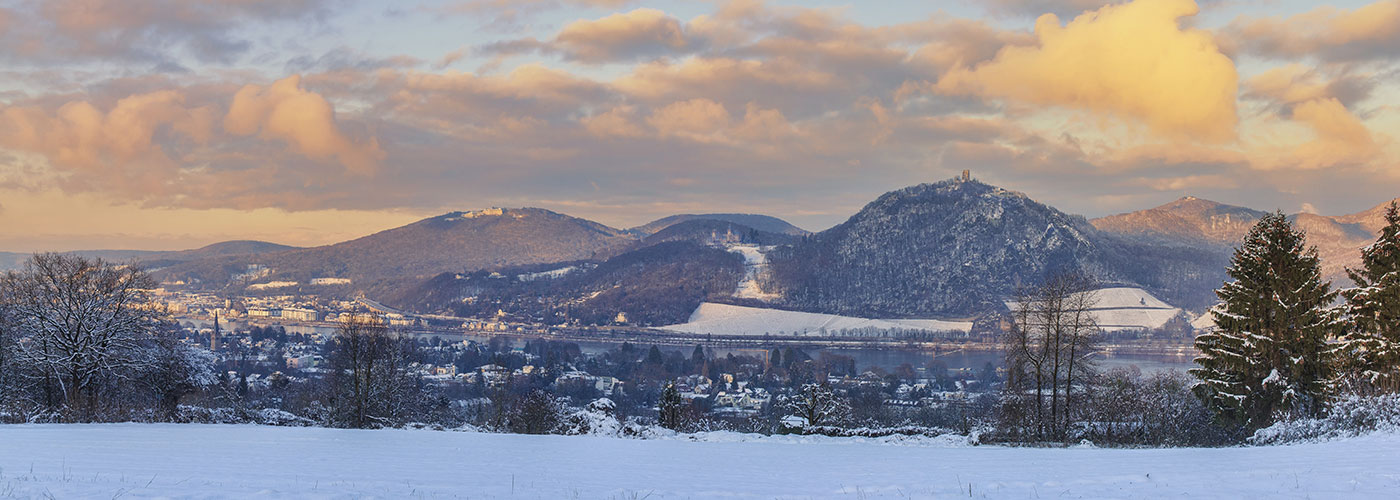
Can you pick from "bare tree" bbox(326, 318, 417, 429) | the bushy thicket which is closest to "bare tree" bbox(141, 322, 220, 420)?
"bare tree" bbox(326, 318, 417, 429)

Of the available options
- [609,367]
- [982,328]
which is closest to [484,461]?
[609,367]

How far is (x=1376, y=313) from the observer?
26.0m

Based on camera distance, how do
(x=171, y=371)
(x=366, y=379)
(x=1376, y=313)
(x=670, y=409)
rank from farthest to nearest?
(x=670, y=409) < (x=171, y=371) < (x=366, y=379) < (x=1376, y=313)

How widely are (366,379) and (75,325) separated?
945cm

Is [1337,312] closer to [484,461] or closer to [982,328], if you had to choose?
[484,461]

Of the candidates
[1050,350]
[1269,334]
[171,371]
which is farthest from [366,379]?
[1269,334]

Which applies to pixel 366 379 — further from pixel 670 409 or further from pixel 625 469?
pixel 625 469

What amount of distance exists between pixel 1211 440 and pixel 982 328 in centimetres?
17296

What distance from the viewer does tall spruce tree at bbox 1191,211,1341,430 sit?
26609 millimetres

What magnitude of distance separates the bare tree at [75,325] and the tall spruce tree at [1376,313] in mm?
37559

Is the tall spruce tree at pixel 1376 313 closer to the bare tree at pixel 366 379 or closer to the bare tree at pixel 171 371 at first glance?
the bare tree at pixel 366 379

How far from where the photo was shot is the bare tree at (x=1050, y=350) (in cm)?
2944

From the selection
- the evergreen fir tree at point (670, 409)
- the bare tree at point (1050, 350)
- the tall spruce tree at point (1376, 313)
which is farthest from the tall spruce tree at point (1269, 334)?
the evergreen fir tree at point (670, 409)

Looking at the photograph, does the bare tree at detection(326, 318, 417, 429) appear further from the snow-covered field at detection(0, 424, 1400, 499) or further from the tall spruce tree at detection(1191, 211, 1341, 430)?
the tall spruce tree at detection(1191, 211, 1341, 430)
